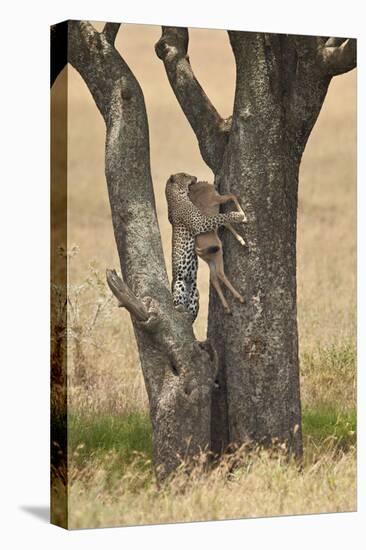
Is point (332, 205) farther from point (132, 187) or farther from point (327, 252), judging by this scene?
point (132, 187)

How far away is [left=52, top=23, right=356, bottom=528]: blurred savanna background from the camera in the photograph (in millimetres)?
9734

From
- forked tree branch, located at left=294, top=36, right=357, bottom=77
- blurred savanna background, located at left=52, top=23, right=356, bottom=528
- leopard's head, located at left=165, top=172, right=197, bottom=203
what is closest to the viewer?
blurred savanna background, located at left=52, top=23, right=356, bottom=528

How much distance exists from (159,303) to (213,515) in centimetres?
142

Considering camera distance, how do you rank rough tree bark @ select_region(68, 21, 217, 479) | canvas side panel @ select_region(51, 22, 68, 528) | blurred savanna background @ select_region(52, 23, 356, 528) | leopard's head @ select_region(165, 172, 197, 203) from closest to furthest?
canvas side panel @ select_region(51, 22, 68, 528)
blurred savanna background @ select_region(52, 23, 356, 528)
rough tree bark @ select_region(68, 21, 217, 479)
leopard's head @ select_region(165, 172, 197, 203)

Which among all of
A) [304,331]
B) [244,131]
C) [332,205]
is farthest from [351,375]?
[244,131]

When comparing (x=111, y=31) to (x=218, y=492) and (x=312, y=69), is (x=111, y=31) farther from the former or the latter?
(x=218, y=492)

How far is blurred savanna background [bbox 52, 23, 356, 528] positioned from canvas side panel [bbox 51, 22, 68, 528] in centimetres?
4

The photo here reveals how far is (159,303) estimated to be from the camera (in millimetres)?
10023

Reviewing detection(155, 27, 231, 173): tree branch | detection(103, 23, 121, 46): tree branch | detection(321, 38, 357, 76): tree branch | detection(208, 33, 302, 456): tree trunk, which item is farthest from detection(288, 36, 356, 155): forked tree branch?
detection(103, 23, 121, 46): tree branch

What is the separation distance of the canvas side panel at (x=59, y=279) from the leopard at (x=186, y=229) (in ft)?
2.97

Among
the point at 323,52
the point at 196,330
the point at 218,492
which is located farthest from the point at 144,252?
the point at 323,52

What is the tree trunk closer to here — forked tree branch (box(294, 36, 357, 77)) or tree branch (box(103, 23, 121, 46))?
forked tree branch (box(294, 36, 357, 77))

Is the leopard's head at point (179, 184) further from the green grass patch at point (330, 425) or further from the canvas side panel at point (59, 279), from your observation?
the green grass patch at point (330, 425)

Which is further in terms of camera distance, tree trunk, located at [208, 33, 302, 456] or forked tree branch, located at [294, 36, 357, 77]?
forked tree branch, located at [294, 36, 357, 77]
